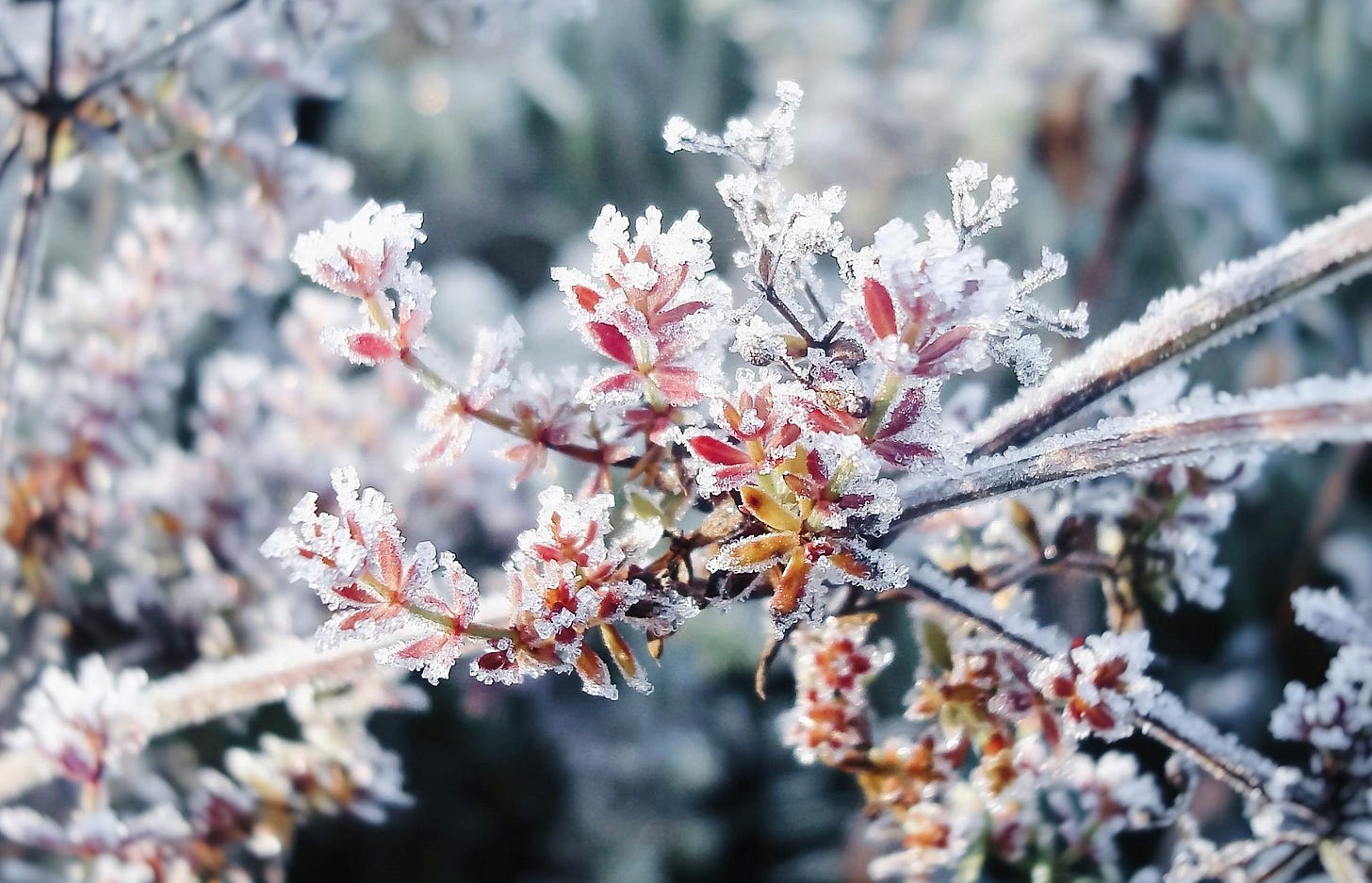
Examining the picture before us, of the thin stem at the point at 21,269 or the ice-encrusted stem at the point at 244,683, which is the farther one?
the thin stem at the point at 21,269

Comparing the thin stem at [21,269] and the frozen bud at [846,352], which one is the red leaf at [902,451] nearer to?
the frozen bud at [846,352]

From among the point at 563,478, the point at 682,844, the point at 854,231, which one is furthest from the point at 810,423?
the point at 854,231

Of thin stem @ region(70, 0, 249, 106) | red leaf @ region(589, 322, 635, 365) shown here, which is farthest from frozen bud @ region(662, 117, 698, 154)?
thin stem @ region(70, 0, 249, 106)

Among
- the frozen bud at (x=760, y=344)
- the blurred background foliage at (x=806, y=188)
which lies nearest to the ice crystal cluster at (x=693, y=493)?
the frozen bud at (x=760, y=344)

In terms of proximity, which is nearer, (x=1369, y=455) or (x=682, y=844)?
(x=682, y=844)

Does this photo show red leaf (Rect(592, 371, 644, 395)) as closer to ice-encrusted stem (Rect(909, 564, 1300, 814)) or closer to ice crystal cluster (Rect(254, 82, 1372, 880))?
ice crystal cluster (Rect(254, 82, 1372, 880))

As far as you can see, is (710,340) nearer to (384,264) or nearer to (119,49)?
(384,264)

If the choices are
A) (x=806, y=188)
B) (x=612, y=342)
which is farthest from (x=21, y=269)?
(x=806, y=188)
